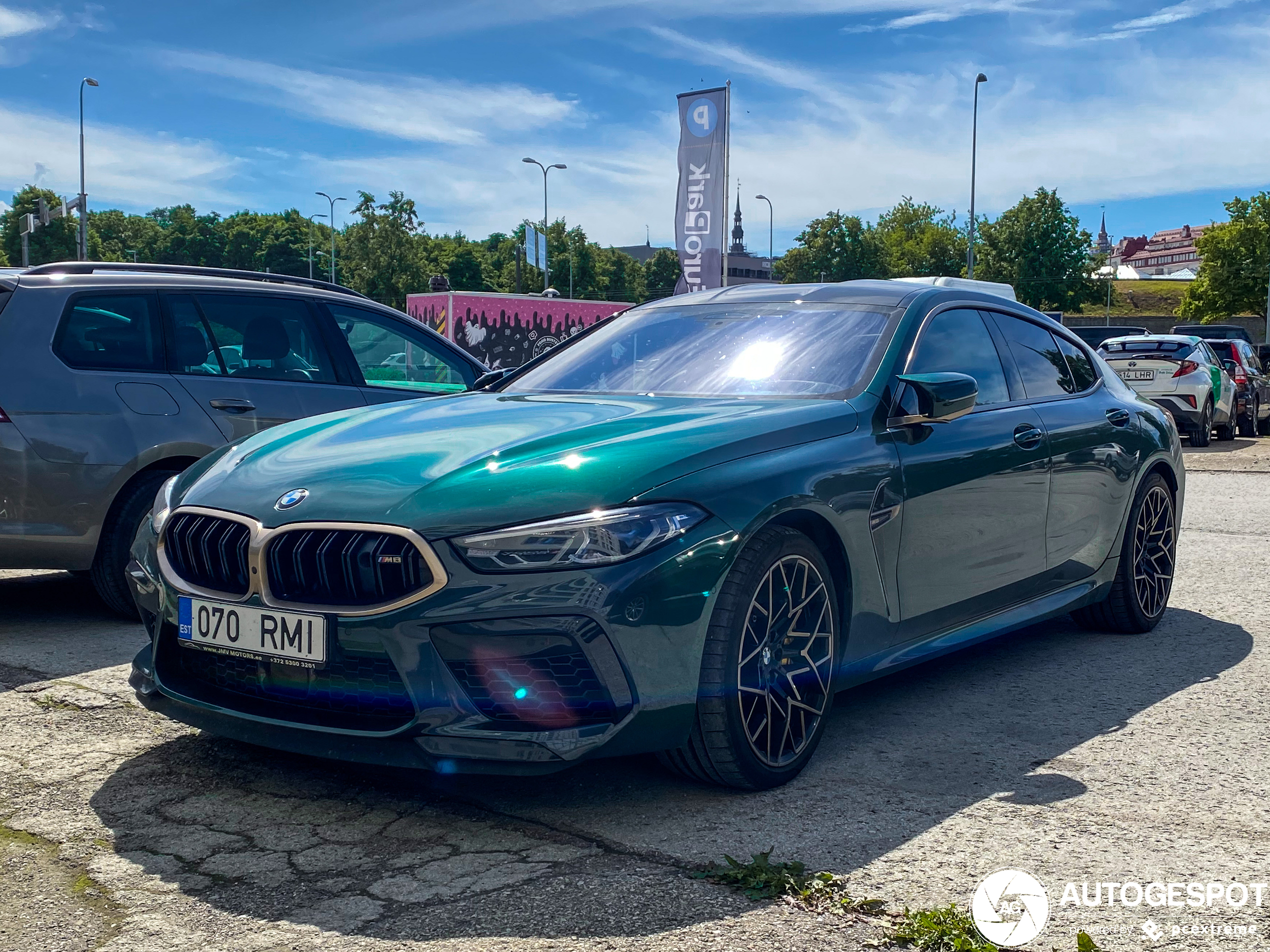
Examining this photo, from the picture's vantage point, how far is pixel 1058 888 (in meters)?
2.93

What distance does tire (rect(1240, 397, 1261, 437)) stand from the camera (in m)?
21.7

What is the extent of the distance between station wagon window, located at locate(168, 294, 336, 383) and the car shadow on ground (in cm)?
266

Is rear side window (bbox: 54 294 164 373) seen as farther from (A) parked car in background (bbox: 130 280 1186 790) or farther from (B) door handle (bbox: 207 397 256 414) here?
(A) parked car in background (bbox: 130 280 1186 790)

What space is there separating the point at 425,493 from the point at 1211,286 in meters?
81.2


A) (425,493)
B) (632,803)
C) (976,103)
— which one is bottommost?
(632,803)

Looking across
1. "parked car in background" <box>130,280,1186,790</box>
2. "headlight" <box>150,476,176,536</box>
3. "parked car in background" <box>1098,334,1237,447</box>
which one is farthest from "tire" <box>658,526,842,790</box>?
"parked car in background" <box>1098,334,1237,447</box>

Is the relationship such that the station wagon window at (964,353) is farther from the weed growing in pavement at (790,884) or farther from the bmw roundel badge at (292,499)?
the bmw roundel badge at (292,499)

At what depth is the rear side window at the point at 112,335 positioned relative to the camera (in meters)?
5.79

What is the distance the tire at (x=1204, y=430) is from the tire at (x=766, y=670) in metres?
17.0

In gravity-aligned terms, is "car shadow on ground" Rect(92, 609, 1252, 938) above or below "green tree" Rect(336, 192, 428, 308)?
below

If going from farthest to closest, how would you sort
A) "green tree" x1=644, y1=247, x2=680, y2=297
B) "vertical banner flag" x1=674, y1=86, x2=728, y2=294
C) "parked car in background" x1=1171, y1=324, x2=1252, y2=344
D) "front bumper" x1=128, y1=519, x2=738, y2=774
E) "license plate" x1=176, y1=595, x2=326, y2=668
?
"green tree" x1=644, y1=247, x2=680, y2=297, "parked car in background" x1=1171, y1=324, x2=1252, y2=344, "vertical banner flag" x1=674, y1=86, x2=728, y2=294, "license plate" x1=176, y1=595, x2=326, y2=668, "front bumper" x1=128, y1=519, x2=738, y2=774

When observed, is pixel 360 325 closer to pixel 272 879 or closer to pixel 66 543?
pixel 66 543

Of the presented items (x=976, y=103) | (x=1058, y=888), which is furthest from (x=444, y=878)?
(x=976, y=103)

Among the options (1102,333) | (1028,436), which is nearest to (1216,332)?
(1102,333)
